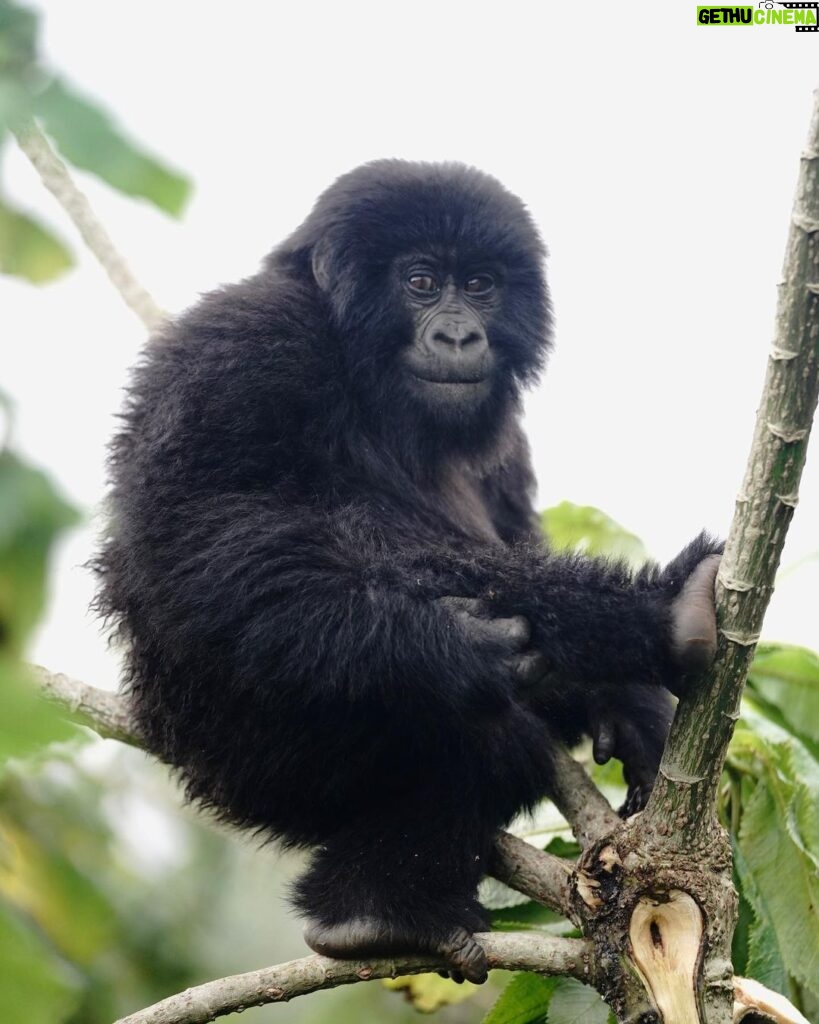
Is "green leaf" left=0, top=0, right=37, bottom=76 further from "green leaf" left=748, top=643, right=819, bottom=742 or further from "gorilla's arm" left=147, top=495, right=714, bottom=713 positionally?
"green leaf" left=748, top=643, right=819, bottom=742

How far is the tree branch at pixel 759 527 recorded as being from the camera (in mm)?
3410

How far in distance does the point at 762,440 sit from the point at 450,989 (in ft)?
11.1

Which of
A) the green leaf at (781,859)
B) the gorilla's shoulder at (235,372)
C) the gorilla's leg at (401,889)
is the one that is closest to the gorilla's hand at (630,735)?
the green leaf at (781,859)

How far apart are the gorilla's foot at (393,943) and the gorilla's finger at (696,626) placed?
1.43m

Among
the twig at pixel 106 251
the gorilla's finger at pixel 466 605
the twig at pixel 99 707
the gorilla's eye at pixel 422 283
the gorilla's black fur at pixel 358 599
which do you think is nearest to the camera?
the gorilla's black fur at pixel 358 599

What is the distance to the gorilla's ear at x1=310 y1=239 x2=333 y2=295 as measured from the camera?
238 inches

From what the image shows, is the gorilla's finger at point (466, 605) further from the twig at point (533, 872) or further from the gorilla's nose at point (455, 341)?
the gorilla's nose at point (455, 341)

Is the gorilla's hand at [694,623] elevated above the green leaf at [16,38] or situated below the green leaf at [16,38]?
above

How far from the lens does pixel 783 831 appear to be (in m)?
5.05

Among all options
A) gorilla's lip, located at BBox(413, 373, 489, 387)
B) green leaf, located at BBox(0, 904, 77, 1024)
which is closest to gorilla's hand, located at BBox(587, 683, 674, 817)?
gorilla's lip, located at BBox(413, 373, 489, 387)

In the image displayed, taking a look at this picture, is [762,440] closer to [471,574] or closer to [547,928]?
[471,574]


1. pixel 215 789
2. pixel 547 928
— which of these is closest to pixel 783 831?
pixel 547 928

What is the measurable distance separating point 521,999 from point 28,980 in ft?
14.2

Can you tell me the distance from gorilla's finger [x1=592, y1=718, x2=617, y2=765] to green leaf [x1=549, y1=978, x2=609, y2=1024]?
3.54ft
